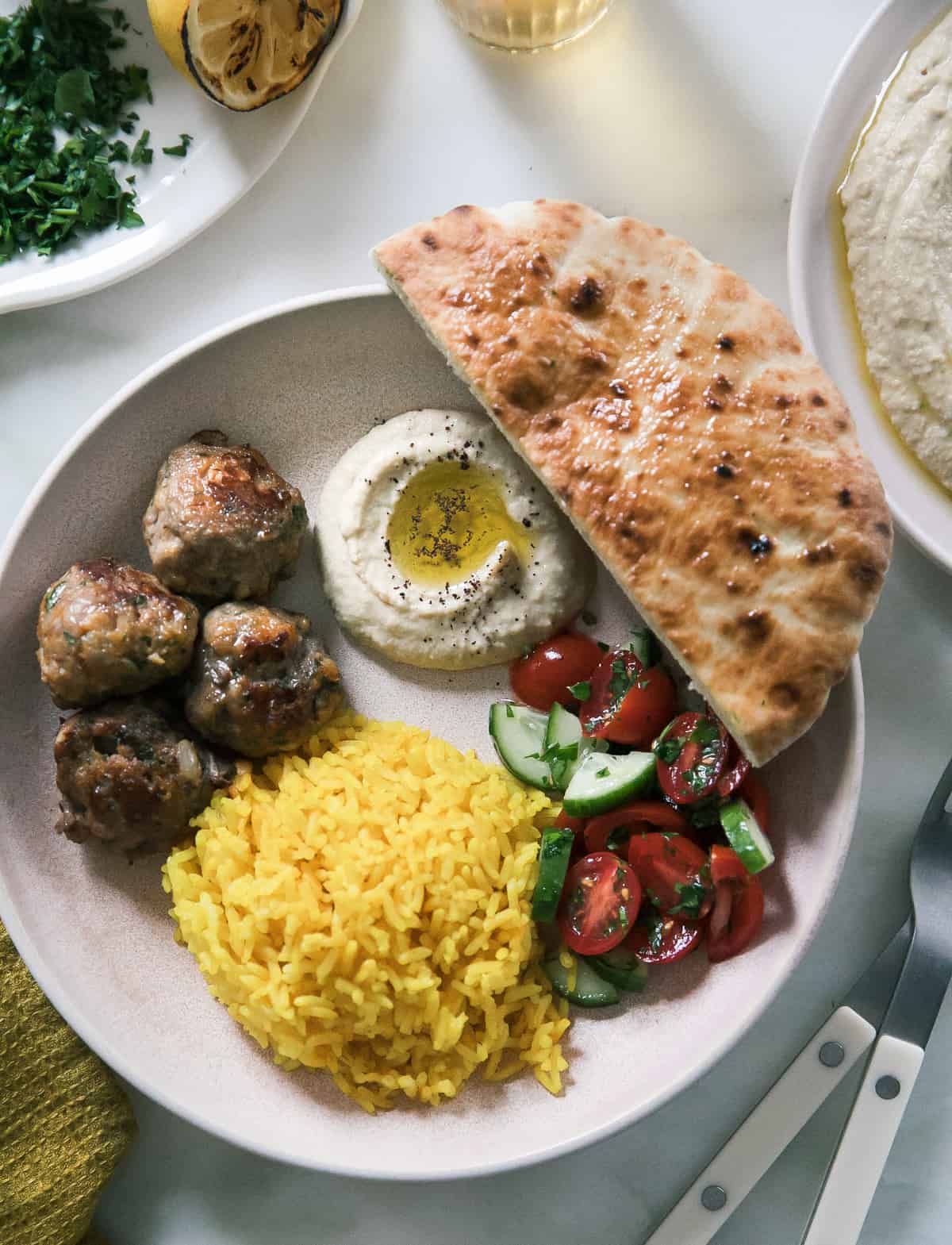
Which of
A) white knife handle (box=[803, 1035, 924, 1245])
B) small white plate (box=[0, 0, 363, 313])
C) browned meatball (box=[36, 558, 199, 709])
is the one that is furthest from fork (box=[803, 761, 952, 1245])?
small white plate (box=[0, 0, 363, 313])

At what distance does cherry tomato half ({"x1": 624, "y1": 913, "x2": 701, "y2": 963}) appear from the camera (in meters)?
3.58

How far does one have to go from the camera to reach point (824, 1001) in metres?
4.05

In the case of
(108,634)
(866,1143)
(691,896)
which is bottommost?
(866,1143)

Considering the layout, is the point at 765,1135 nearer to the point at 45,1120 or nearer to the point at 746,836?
the point at 746,836

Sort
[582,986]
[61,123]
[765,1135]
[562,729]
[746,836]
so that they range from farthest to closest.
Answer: [61,123] → [765,1135] → [562,729] → [582,986] → [746,836]

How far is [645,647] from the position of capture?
381 centimetres

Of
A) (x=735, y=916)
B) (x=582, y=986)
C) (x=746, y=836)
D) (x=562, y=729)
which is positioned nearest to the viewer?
(x=746, y=836)

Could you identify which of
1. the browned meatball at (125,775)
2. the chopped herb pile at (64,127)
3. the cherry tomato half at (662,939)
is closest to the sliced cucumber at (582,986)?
the cherry tomato half at (662,939)

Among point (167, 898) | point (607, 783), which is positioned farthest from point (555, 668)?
point (167, 898)

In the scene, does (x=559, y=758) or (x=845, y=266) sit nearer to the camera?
(x=559, y=758)

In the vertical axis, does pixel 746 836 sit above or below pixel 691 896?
above

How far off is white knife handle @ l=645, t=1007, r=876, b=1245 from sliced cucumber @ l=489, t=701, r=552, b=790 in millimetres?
1399

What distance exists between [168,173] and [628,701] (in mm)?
2673

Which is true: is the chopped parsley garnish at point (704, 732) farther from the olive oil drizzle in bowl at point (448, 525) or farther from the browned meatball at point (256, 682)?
the browned meatball at point (256, 682)
